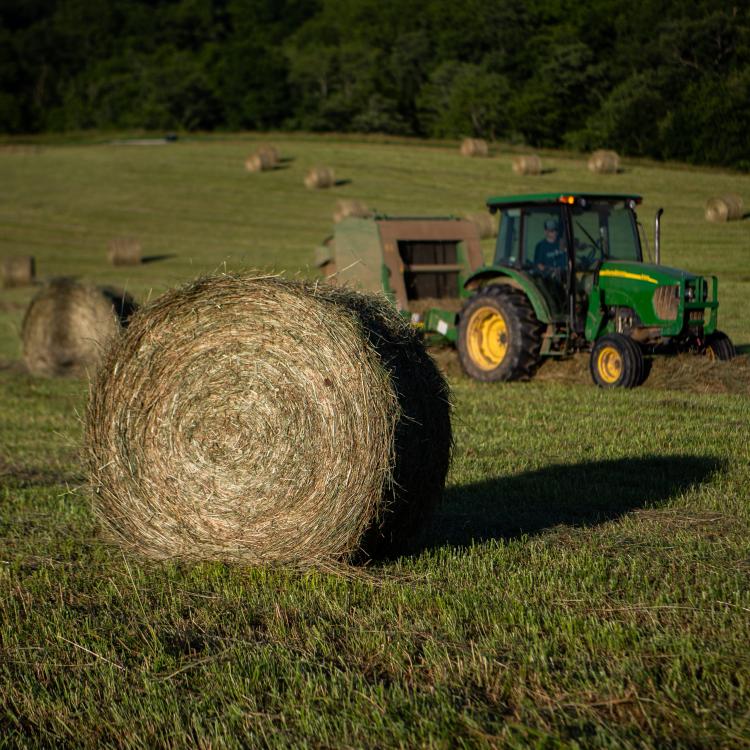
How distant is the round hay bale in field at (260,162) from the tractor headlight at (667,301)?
26791 mm

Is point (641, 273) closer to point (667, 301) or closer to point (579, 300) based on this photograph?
point (667, 301)

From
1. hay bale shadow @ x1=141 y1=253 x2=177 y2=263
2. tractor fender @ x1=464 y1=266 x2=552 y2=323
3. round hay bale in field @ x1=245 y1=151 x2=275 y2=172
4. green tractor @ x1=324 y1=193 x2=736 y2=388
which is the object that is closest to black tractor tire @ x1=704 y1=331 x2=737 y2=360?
green tractor @ x1=324 y1=193 x2=736 y2=388

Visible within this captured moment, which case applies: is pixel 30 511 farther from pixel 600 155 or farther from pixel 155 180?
pixel 155 180

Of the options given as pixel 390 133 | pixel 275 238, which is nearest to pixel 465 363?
pixel 275 238

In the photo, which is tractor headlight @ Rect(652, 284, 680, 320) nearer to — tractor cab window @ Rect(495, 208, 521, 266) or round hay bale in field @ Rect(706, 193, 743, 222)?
tractor cab window @ Rect(495, 208, 521, 266)

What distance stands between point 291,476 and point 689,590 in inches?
75.3

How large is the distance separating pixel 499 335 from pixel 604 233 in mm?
1700

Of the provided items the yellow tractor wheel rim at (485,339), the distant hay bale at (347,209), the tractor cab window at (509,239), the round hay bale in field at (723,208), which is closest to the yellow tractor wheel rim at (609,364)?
the yellow tractor wheel rim at (485,339)

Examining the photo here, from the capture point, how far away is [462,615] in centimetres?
510

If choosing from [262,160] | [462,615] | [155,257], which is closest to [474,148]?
[262,160]

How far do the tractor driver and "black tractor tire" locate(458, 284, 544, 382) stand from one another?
435 millimetres

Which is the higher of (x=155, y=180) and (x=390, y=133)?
(x=390, y=133)

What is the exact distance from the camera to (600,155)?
105 ft

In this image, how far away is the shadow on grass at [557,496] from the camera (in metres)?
6.79
